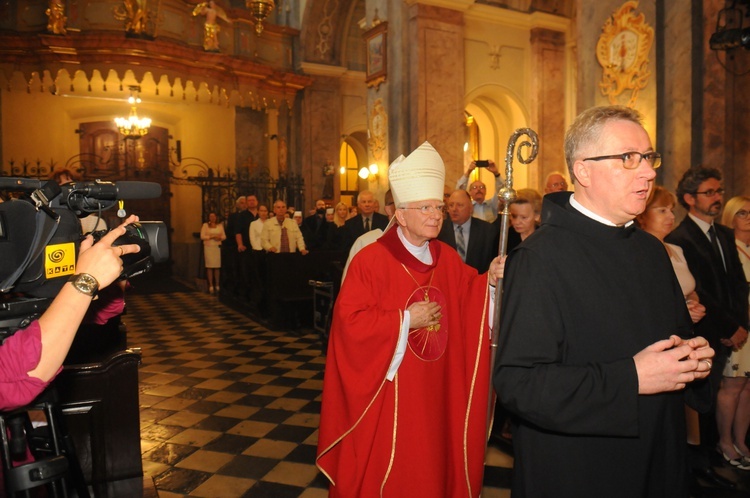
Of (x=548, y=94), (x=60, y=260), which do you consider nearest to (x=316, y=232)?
(x=548, y=94)

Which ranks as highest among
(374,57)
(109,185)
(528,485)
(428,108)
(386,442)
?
(374,57)

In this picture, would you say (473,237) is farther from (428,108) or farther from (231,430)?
(428,108)

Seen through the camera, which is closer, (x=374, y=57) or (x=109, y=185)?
(x=109, y=185)

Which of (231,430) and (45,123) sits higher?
(45,123)

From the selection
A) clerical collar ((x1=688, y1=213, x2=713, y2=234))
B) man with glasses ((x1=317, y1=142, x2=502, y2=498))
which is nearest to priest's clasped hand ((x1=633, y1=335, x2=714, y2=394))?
man with glasses ((x1=317, y1=142, x2=502, y2=498))

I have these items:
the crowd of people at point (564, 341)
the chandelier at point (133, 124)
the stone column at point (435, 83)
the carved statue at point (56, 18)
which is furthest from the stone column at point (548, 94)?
the carved statue at point (56, 18)

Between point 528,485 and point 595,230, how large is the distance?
81 cm

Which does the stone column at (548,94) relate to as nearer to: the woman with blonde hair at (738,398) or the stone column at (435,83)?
the stone column at (435,83)

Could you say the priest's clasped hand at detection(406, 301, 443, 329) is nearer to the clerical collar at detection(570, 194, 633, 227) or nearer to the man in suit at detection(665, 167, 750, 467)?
the clerical collar at detection(570, 194, 633, 227)

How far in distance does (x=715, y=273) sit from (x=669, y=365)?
103 inches

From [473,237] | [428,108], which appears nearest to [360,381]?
[473,237]

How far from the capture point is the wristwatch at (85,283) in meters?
1.56

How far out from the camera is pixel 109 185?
189 cm

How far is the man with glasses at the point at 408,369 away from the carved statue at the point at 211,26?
12.5 m
